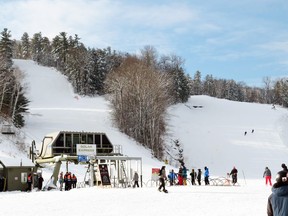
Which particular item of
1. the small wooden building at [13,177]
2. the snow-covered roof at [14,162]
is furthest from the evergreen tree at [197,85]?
the small wooden building at [13,177]

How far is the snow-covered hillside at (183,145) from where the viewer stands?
653 inches

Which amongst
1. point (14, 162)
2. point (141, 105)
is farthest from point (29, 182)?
point (141, 105)

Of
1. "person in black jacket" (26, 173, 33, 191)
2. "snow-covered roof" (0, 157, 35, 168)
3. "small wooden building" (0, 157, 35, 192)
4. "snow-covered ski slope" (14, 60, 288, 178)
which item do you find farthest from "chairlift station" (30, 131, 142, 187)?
"snow-covered ski slope" (14, 60, 288, 178)

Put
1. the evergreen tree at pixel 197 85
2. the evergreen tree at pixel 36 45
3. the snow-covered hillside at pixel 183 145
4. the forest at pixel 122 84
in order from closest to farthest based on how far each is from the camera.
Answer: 1. the snow-covered hillside at pixel 183 145
2. the forest at pixel 122 84
3. the evergreen tree at pixel 197 85
4. the evergreen tree at pixel 36 45

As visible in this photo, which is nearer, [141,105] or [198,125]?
[141,105]

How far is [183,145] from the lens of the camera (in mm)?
63125

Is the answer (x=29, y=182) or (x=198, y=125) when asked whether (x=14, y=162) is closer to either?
(x=29, y=182)

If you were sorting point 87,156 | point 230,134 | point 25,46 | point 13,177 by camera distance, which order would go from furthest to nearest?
point 25,46
point 230,134
point 87,156
point 13,177

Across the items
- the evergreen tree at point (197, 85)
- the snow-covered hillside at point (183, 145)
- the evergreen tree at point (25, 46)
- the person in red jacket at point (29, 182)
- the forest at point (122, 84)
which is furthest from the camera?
the evergreen tree at point (25, 46)

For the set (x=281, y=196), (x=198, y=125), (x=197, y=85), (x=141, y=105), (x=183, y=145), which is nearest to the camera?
(x=281, y=196)

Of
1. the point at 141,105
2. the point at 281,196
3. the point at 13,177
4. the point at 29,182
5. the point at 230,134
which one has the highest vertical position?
the point at 141,105

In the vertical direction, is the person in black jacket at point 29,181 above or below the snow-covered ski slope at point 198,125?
below

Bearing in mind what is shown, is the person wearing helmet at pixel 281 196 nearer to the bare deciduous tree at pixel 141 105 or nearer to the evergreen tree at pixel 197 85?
the bare deciduous tree at pixel 141 105

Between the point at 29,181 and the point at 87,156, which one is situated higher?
the point at 87,156
